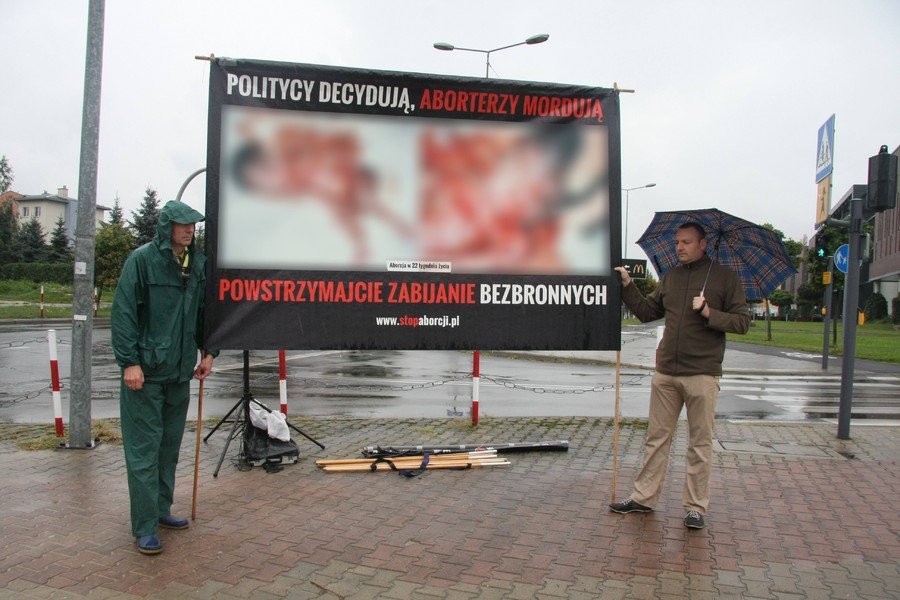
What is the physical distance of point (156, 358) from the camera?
4.24 m

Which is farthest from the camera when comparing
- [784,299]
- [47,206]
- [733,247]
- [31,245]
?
[47,206]

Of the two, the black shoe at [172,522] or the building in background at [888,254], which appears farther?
the building in background at [888,254]

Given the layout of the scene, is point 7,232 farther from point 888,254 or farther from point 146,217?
A: point 888,254

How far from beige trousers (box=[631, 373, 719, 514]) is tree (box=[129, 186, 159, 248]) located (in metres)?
45.9

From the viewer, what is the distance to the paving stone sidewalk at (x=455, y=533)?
3738 millimetres

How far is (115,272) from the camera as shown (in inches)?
1341

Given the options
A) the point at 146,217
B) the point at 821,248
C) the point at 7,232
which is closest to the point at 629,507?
the point at 821,248

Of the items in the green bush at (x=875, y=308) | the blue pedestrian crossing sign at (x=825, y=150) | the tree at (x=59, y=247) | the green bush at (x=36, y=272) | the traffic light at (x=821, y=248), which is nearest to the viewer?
the blue pedestrian crossing sign at (x=825, y=150)

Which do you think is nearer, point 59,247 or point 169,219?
point 169,219

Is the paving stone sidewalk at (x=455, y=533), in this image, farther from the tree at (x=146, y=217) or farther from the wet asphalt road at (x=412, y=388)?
the tree at (x=146, y=217)

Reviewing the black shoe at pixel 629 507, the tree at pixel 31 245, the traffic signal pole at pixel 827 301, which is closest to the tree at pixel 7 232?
A: the tree at pixel 31 245

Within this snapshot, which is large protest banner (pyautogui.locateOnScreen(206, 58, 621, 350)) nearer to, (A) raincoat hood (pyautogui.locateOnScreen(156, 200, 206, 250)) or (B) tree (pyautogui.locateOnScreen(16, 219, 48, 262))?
(A) raincoat hood (pyautogui.locateOnScreen(156, 200, 206, 250))

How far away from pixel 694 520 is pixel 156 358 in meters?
3.86

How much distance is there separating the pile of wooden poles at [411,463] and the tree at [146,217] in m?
43.8
